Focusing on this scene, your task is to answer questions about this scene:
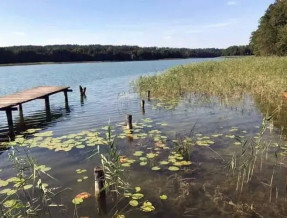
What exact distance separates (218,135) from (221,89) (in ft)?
29.4

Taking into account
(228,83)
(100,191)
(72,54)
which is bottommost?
(100,191)

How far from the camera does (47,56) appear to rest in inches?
4257

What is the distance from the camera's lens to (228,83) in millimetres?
18688

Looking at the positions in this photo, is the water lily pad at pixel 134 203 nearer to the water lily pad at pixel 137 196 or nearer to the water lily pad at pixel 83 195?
the water lily pad at pixel 137 196

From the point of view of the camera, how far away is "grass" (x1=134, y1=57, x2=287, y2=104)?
1659 cm

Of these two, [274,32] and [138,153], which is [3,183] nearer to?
[138,153]

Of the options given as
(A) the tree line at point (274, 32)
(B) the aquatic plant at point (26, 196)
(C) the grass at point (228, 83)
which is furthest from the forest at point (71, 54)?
(B) the aquatic plant at point (26, 196)

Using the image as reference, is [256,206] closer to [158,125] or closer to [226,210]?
[226,210]

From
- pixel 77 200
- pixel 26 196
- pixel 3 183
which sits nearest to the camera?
pixel 77 200

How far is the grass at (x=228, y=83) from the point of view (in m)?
16.6

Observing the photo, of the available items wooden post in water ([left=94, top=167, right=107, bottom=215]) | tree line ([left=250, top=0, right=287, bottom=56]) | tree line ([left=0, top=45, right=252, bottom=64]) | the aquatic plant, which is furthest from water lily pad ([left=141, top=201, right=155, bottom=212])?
tree line ([left=0, top=45, right=252, bottom=64])

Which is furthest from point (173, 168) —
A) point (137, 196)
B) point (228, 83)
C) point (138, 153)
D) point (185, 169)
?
point (228, 83)

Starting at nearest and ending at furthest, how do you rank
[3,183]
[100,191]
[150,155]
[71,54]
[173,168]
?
[100,191]
[3,183]
[173,168]
[150,155]
[71,54]

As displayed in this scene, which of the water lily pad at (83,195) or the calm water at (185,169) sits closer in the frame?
the calm water at (185,169)
